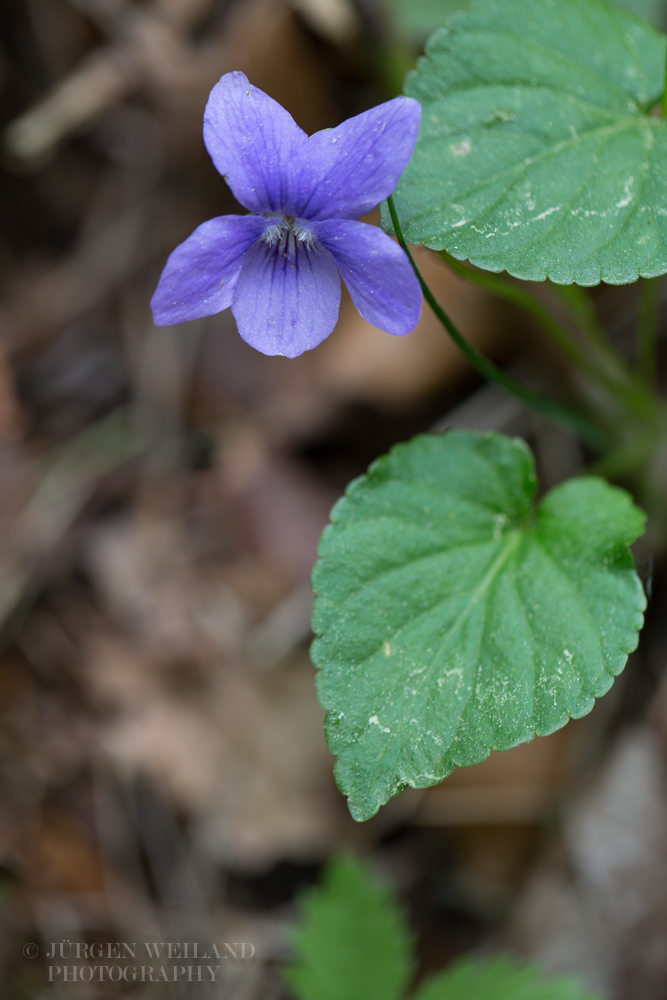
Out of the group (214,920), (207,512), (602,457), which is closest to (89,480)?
(207,512)

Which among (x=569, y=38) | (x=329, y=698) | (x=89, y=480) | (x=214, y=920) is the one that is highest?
(x=569, y=38)

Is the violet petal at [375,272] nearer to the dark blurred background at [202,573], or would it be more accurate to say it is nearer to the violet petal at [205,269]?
the violet petal at [205,269]

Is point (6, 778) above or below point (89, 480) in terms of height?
below

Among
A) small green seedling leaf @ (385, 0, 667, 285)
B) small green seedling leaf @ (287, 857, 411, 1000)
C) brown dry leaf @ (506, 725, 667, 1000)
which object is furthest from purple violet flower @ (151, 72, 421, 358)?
brown dry leaf @ (506, 725, 667, 1000)

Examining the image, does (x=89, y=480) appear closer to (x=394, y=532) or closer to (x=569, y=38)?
(x=394, y=532)

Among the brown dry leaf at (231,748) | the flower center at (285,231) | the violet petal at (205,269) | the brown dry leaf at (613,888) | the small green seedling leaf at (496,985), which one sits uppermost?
the violet petal at (205,269)

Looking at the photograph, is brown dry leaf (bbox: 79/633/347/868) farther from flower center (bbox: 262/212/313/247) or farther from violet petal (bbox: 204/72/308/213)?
violet petal (bbox: 204/72/308/213)

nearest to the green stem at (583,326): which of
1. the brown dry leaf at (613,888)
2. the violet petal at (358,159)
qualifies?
the violet petal at (358,159)
